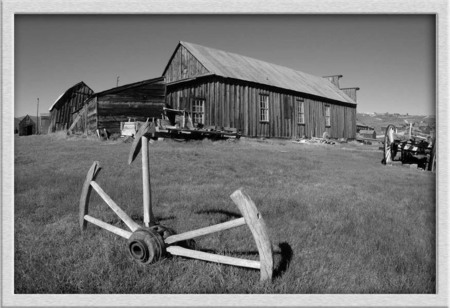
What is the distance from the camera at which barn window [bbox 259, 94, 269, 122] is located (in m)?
12.8

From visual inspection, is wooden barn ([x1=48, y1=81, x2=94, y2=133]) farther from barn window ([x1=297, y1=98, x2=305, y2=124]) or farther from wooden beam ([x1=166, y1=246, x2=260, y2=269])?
barn window ([x1=297, y1=98, x2=305, y2=124])

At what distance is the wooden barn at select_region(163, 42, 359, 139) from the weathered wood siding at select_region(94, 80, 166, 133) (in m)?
1.48

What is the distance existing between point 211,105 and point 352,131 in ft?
18.8

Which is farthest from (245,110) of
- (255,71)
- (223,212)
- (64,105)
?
(223,212)

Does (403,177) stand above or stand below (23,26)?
below

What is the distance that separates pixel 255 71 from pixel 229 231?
11383 mm

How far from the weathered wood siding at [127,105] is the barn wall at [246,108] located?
4.78 ft

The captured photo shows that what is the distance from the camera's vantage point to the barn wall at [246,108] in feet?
39.3

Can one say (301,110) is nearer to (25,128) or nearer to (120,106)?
(120,106)

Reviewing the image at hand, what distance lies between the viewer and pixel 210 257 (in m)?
1.98

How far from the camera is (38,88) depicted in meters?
2.80

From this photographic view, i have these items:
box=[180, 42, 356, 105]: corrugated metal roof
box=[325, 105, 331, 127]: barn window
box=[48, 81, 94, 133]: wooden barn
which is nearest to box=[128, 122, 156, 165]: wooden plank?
box=[48, 81, 94, 133]: wooden barn

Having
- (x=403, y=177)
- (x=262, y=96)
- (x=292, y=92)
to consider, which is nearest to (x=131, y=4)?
(x=403, y=177)

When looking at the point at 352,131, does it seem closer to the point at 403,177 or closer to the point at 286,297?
the point at 403,177
